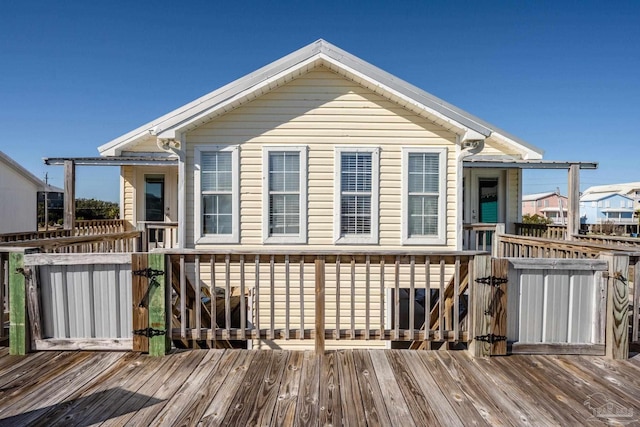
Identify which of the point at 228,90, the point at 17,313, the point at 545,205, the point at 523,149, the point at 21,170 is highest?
the point at 228,90

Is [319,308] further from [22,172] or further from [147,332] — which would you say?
[22,172]

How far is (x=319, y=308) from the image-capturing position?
296 cm

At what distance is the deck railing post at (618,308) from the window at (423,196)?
2715 millimetres

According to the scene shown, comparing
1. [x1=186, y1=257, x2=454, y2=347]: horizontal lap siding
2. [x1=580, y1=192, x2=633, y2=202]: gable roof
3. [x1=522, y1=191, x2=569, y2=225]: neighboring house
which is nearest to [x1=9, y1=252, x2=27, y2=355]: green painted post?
[x1=186, y1=257, x2=454, y2=347]: horizontal lap siding

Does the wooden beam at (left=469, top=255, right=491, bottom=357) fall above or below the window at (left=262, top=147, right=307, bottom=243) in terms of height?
below

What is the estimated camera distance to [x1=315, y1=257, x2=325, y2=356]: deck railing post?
292cm

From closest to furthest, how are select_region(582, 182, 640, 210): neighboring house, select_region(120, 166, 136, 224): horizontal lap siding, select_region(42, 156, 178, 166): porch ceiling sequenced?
select_region(42, 156, 178, 166): porch ceiling → select_region(120, 166, 136, 224): horizontal lap siding → select_region(582, 182, 640, 210): neighboring house

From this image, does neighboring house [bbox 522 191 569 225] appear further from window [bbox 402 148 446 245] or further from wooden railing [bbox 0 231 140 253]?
wooden railing [bbox 0 231 140 253]

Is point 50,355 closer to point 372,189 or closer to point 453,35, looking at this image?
point 372,189

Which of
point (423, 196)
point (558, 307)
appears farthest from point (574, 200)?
point (558, 307)

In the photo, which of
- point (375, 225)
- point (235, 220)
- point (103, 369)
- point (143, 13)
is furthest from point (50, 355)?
point (143, 13)

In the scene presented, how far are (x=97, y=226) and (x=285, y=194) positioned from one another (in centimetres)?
629

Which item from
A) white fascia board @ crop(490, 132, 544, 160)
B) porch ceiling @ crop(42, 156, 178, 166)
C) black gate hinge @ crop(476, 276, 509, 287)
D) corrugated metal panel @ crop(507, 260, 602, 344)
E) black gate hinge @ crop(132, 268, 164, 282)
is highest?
white fascia board @ crop(490, 132, 544, 160)

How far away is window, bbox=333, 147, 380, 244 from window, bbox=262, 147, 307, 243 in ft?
2.00
